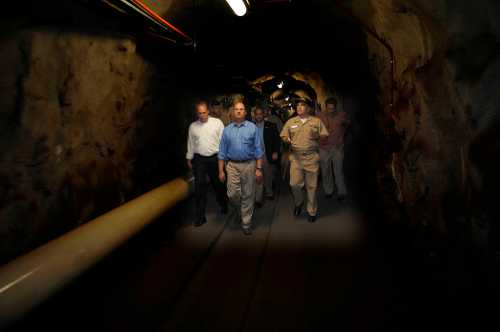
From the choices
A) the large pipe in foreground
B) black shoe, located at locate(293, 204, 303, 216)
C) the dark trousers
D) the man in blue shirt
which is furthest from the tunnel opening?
black shoe, located at locate(293, 204, 303, 216)

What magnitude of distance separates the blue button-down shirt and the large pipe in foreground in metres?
1.54

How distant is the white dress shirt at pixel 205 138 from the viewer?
5.49 meters

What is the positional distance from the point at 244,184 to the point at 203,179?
2.77 feet

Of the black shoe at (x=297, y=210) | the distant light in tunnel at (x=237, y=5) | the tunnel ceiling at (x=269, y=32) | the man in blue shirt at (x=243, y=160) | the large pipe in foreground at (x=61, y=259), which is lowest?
the black shoe at (x=297, y=210)

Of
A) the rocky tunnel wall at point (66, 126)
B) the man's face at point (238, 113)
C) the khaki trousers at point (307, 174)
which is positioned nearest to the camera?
the rocky tunnel wall at point (66, 126)

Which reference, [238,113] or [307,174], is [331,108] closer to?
[307,174]

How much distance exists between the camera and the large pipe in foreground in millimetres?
2523

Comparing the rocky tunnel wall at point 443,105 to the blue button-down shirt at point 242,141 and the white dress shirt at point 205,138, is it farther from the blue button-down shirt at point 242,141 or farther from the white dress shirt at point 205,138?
the white dress shirt at point 205,138

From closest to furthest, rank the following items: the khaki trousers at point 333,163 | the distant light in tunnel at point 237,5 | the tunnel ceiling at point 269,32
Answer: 1. the distant light in tunnel at point 237,5
2. the tunnel ceiling at point 269,32
3. the khaki trousers at point 333,163

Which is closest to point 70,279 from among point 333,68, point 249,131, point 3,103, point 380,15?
point 3,103

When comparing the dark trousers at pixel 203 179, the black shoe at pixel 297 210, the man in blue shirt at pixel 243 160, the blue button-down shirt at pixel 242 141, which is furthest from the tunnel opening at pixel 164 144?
the blue button-down shirt at pixel 242 141

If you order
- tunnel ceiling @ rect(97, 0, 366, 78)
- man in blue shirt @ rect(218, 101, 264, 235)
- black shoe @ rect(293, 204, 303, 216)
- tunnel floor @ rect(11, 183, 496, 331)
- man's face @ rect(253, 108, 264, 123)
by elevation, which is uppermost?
tunnel ceiling @ rect(97, 0, 366, 78)

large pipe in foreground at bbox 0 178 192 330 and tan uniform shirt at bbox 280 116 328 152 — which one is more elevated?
tan uniform shirt at bbox 280 116 328 152

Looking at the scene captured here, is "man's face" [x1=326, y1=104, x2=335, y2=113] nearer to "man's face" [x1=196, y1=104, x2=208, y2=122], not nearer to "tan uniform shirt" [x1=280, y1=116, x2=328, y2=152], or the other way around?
"tan uniform shirt" [x1=280, y1=116, x2=328, y2=152]
